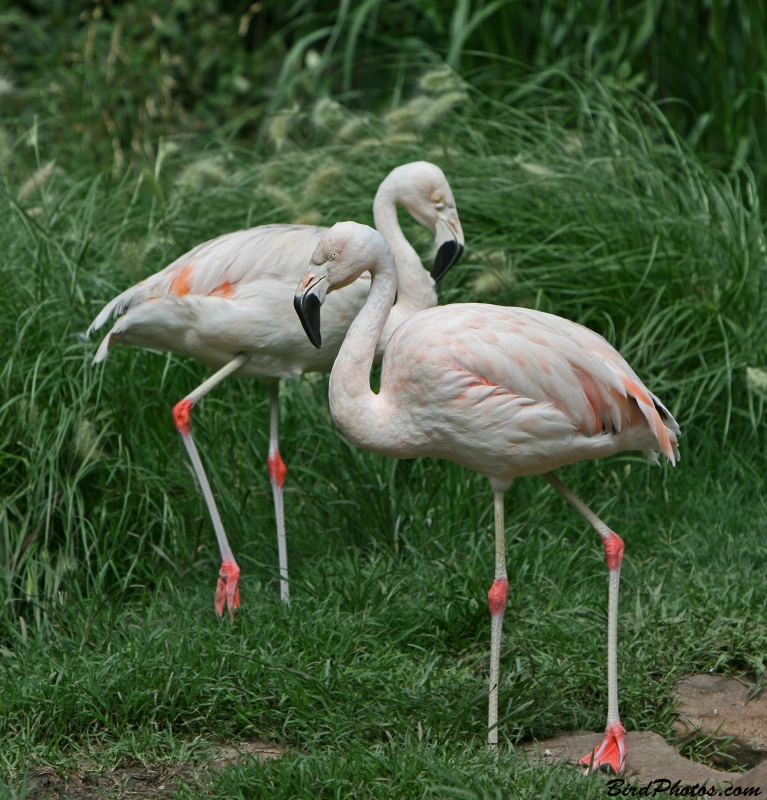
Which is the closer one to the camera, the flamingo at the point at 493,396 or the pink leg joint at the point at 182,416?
the flamingo at the point at 493,396

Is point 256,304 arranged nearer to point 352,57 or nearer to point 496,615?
point 496,615

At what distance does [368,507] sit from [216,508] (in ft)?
2.10

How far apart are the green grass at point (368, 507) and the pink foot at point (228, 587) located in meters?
0.10

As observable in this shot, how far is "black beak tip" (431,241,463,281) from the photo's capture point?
4391 millimetres

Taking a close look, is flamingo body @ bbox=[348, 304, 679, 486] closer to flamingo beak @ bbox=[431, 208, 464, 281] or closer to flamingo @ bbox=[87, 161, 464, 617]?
flamingo @ bbox=[87, 161, 464, 617]

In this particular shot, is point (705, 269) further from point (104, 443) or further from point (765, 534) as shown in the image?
point (104, 443)

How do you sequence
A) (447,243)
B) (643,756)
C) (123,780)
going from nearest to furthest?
(123,780) → (643,756) → (447,243)

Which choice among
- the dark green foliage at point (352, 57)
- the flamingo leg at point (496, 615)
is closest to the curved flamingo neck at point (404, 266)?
the flamingo leg at point (496, 615)

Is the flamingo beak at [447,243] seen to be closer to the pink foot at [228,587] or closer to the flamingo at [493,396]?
the flamingo at [493,396]

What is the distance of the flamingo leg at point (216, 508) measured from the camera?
13.7ft

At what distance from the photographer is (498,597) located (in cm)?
351

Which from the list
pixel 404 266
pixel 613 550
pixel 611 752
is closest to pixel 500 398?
pixel 613 550

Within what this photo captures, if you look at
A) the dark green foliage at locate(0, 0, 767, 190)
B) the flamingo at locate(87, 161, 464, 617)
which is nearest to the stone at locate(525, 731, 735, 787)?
the flamingo at locate(87, 161, 464, 617)

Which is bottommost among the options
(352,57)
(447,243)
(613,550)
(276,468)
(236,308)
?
(276,468)
